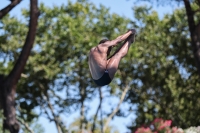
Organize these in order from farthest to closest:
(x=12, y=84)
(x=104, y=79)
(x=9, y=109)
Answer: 1. (x=12, y=84)
2. (x=9, y=109)
3. (x=104, y=79)

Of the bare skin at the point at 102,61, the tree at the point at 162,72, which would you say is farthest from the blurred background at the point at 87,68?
the bare skin at the point at 102,61

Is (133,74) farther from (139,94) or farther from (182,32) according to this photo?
(182,32)

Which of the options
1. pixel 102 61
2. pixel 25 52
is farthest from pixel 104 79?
pixel 25 52

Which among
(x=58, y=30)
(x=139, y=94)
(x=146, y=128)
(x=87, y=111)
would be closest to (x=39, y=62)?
(x=58, y=30)

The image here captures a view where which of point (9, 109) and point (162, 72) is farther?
point (162, 72)

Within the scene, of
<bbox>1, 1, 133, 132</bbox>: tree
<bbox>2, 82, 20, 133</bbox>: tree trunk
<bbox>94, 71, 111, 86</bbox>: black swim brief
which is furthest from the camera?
<bbox>1, 1, 133, 132</bbox>: tree

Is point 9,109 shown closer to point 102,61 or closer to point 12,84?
point 12,84

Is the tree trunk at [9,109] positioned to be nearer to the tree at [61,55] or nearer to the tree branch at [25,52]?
the tree branch at [25,52]

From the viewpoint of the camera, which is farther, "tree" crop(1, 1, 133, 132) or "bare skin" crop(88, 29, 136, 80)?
"tree" crop(1, 1, 133, 132)

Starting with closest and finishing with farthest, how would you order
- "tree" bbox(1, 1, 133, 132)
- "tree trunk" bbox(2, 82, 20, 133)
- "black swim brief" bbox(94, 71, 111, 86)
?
"black swim brief" bbox(94, 71, 111, 86) < "tree trunk" bbox(2, 82, 20, 133) < "tree" bbox(1, 1, 133, 132)

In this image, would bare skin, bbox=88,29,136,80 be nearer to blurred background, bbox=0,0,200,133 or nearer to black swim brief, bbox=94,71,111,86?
black swim brief, bbox=94,71,111,86

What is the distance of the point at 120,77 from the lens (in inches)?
829

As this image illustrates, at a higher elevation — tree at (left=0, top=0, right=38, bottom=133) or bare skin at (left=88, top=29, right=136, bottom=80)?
tree at (left=0, top=0, right=38, bottom=133)

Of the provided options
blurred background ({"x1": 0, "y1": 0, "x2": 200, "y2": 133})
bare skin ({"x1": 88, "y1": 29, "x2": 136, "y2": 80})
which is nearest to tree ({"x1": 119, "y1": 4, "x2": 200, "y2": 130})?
blurred background ({"x1": 0, "y1": 0, "x2": 200, "y2": 133})
